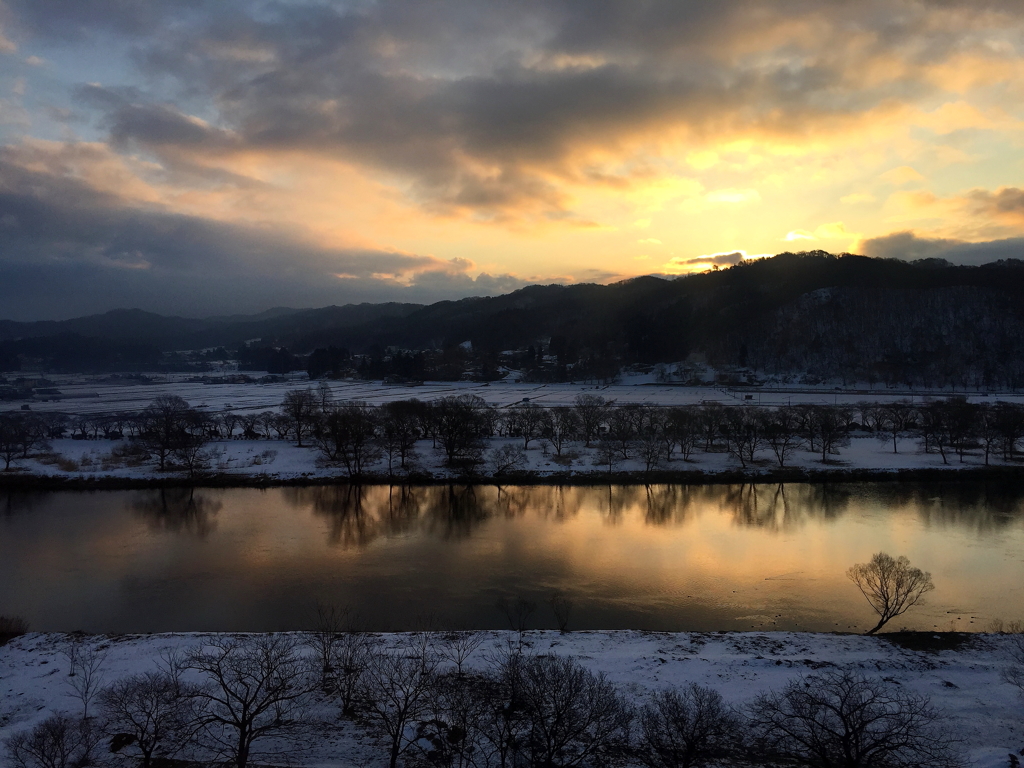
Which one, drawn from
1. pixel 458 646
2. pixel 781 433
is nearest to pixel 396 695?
pixel 458 646

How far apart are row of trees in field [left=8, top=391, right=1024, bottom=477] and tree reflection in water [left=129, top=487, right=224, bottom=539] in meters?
2.66

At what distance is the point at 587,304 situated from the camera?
12925 centimetres

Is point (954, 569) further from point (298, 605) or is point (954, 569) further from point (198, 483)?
point (198, 483)

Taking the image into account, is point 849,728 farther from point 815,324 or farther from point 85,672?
point 815,324

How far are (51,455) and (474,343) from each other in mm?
85131

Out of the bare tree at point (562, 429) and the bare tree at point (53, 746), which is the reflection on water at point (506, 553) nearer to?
the bare tree at point (53, 746)

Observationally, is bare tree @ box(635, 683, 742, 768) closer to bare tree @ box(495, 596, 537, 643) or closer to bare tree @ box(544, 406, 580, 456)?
bare tree @ box(495, 596, 537, 643)

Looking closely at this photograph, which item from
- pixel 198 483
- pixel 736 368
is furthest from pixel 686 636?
pixel 736 368

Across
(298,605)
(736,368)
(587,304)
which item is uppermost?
(587,304)

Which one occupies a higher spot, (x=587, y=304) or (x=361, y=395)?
(x=587, y=304)

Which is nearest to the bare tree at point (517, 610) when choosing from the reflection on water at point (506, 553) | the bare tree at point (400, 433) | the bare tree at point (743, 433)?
the reflection on water at point (506, 553)

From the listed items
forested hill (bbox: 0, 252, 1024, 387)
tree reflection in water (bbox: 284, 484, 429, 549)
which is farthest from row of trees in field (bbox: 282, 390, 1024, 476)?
forested hill (bbox: 0, 252, 1024, 387)

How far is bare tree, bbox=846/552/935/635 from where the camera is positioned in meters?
13.1

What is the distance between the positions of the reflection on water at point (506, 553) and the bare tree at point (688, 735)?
17.1ft
